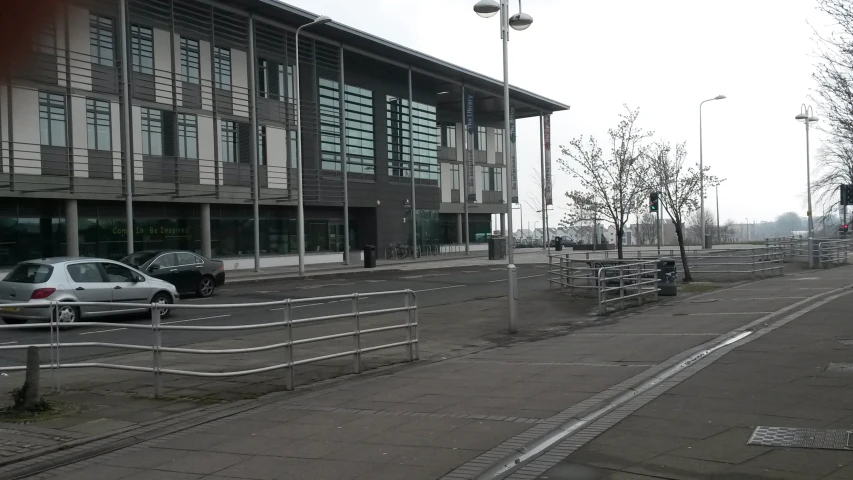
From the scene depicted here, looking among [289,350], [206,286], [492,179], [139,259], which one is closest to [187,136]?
[206,286]

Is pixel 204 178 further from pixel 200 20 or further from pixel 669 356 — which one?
pixel 669 356

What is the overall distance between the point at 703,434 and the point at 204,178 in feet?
109

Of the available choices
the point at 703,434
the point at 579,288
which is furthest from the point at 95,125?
the point at 703,434

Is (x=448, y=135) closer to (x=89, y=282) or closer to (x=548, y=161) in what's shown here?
(x=548, y=161)

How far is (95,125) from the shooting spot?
106 feet

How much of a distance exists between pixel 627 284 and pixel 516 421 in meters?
15.0

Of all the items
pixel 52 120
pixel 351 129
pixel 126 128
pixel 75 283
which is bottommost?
pixel 75 283

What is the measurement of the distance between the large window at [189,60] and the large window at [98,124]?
193 inches

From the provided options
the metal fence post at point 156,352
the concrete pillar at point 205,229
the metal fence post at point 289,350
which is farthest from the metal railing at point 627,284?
the concrete pillar at point 205,229

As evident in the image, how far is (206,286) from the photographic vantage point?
24844 mm

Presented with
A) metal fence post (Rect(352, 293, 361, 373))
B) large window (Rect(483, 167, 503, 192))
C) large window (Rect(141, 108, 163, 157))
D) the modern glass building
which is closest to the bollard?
metal fence post (Rect(352, 293, 361, 373))

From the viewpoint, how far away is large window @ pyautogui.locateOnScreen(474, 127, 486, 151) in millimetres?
71312

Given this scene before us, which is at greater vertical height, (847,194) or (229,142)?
(229,142)

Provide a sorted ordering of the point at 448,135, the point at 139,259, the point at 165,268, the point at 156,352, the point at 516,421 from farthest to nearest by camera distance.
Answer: the point at 448,135, the point at 165,268, the point at 139,259, the point at 156,352, the point at 516,421
